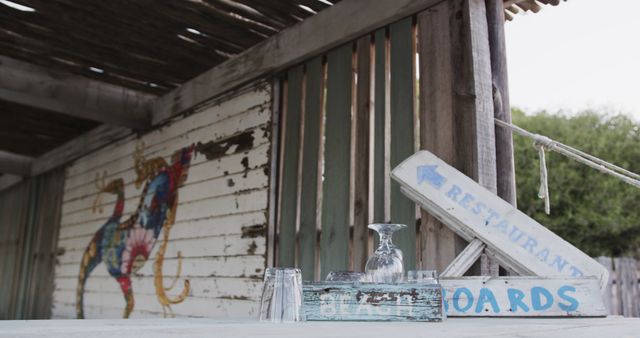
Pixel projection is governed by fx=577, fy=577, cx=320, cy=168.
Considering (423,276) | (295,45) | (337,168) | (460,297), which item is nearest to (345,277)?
(423,276)

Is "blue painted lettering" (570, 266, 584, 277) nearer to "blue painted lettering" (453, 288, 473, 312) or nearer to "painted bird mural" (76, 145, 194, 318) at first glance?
"blue painted lettering" (453, 288, 473, 312)

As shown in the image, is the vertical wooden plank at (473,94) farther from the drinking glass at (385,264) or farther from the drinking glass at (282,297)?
the drinking glass at (282,297)

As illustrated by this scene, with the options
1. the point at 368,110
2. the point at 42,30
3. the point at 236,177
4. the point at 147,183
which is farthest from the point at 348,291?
the point at 147,183

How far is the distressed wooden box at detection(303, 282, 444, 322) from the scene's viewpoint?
159 centimetres

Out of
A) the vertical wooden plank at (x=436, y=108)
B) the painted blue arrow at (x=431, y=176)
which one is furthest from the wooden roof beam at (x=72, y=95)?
the painted blue arrow at (x=431, y=176)

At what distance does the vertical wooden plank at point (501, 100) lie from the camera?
2.90 metres

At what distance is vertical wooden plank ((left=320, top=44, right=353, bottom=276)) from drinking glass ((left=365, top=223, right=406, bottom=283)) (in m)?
1.45

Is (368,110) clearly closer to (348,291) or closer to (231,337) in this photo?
(348,291)

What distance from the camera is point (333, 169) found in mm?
3521

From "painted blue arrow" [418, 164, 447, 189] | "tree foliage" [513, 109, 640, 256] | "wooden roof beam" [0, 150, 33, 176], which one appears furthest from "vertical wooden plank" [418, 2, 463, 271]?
"tree foliage" [513, 109, 640, 256]

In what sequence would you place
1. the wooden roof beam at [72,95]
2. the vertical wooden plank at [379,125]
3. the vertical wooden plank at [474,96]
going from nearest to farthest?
the vertical wooden plank at [474,96] → the vertical wooden plank at [379,125] → the wooden roof beam at [72,95]

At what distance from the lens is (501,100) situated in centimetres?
298

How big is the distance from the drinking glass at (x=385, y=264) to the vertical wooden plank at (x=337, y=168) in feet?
4.74

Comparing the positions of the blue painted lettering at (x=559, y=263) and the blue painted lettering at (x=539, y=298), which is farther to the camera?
the blue painted lettering at (x=559, y=263)
